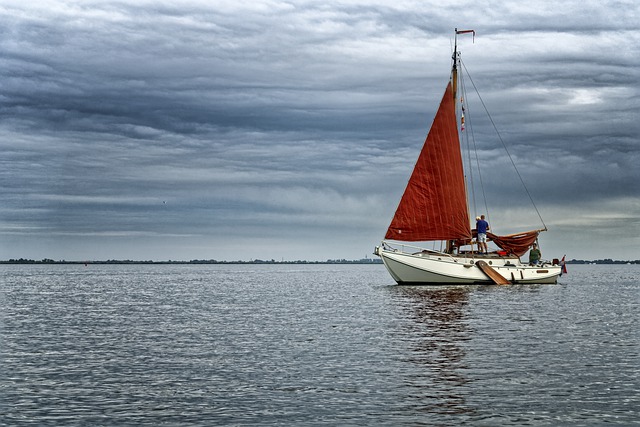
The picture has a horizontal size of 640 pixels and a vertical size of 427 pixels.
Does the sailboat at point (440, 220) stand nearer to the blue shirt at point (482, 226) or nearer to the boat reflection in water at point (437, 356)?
the blue shirt at point (482, 226)

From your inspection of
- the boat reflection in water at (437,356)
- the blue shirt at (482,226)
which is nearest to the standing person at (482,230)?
the blue shirt at (482,226)

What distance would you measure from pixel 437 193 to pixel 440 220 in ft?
10.2

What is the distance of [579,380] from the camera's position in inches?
1022

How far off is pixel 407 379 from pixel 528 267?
234ft

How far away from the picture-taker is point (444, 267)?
3388 inches

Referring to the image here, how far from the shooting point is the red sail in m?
85.3

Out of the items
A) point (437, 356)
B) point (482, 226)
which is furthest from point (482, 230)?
point (437, 356)

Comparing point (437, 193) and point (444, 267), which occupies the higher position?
point (437, 193)

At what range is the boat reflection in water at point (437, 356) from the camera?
73.8ft

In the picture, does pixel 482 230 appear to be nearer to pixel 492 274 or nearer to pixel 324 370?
pixel 492 274

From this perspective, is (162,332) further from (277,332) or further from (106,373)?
(106,373)

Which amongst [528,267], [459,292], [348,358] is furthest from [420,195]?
[348,358]

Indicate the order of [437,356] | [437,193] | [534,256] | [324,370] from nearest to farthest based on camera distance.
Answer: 1. [324,370]
2. [437,356]
3. [437,193]
4. [534,256]

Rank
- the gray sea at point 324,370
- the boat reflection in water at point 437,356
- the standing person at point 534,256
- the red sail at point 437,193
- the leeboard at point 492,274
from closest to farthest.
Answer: the gray sea at point 324,370
the boat reflection in water at point 437,356
the red sail at point 437,193
the leeboard at point 492,274
the standing person at point 534,256
